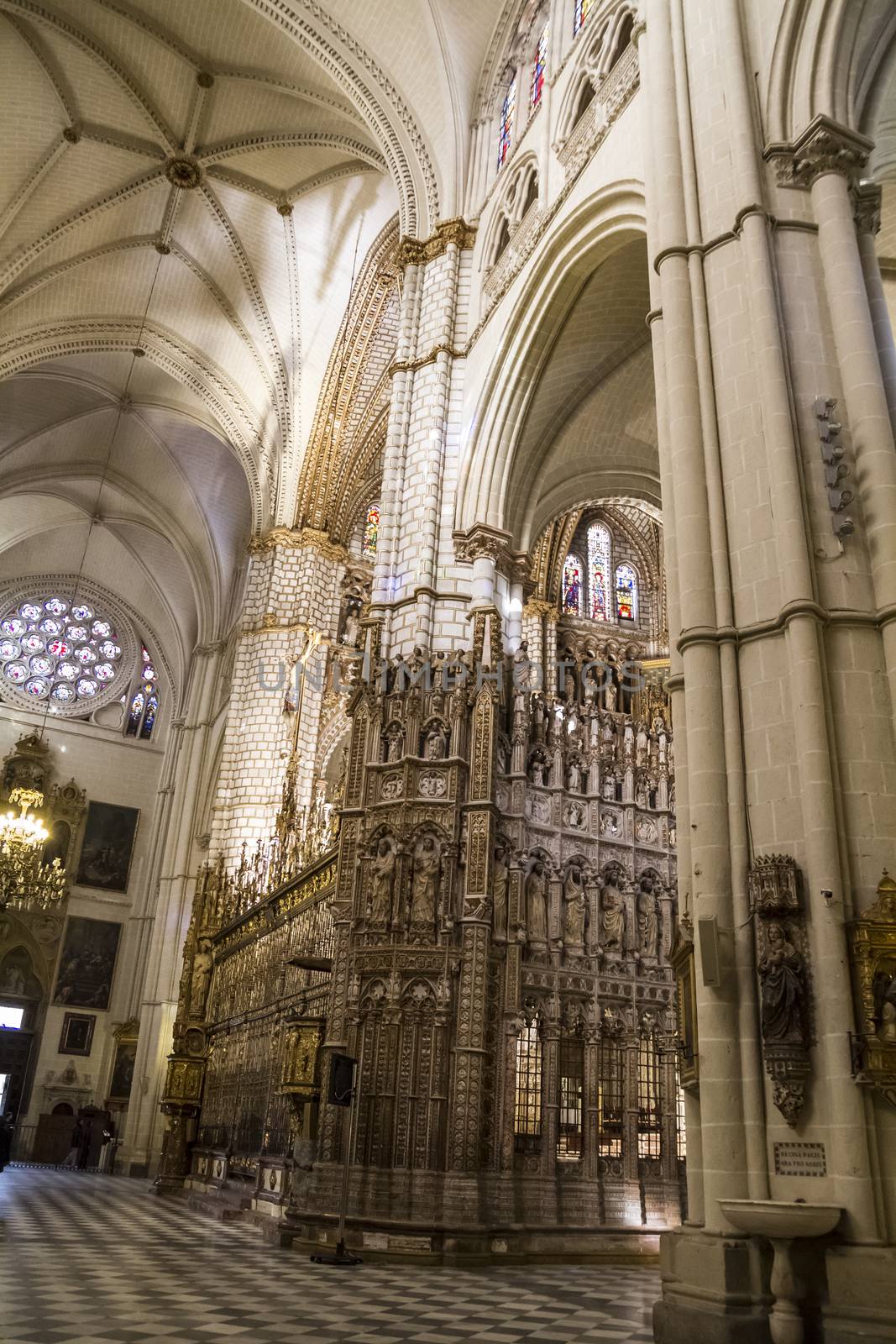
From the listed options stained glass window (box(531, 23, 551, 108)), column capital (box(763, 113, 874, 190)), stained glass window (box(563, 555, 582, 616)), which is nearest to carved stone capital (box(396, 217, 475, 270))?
stained glass window (box(531, 23, 551, 108))

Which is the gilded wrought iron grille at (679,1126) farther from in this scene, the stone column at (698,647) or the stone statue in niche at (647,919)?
the stone column at (698,647)

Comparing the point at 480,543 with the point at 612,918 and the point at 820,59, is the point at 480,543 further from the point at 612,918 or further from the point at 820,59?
the point at 820,59

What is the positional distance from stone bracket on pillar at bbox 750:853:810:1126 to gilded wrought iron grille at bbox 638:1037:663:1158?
6553mm

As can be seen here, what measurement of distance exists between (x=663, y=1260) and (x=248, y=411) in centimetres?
2297

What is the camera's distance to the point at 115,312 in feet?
82.9

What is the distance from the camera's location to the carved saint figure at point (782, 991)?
6359 millimetres

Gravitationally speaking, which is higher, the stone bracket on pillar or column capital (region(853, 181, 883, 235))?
column capital (region(853, 181, 883, 235))

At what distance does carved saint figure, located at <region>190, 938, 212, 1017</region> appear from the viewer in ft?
66.1

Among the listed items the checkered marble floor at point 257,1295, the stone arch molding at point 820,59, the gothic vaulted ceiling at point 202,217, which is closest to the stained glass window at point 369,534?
the gothic vaulted ceiling at point 202,217

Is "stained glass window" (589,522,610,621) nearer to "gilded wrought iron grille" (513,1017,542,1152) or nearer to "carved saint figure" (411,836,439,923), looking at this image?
"carved saint figure" (411,836,439,923)

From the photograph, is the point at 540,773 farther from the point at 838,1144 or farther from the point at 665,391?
the point at 838,1144

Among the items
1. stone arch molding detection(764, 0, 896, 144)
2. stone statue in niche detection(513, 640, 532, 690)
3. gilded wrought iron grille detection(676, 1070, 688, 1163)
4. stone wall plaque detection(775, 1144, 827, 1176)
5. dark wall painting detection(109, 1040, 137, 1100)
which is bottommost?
stone wall plaque detection(775, 1144, 827, 1176)

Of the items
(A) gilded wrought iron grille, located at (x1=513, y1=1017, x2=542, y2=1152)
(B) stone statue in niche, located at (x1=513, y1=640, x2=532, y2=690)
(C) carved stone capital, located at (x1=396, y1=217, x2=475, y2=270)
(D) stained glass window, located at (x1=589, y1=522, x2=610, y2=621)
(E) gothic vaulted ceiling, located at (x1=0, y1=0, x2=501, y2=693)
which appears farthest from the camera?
(D) stained glass window, located at (x1=589, y1=522, x2=610, y2=621)

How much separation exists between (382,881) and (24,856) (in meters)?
16.4
